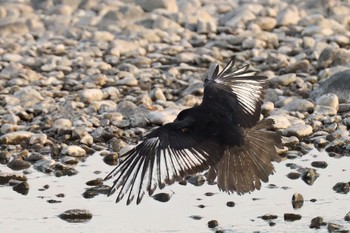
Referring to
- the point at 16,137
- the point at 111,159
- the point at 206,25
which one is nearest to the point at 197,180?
the point at 111,159

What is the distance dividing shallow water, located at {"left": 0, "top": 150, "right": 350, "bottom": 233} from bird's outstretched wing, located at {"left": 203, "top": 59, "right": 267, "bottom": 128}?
729 mm

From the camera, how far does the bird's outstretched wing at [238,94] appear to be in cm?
790

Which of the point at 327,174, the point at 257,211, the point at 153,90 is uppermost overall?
the point at 153,90

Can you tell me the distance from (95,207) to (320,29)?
7.19 meters

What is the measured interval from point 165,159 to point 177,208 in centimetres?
95

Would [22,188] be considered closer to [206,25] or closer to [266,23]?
[206,25]

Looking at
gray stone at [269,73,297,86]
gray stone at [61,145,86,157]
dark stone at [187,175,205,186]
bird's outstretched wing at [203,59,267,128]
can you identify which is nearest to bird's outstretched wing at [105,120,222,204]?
bird's outstretched wing at [203,59,267,128]

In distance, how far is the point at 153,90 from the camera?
1162cm

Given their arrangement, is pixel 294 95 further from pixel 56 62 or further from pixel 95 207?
pixel 95 207

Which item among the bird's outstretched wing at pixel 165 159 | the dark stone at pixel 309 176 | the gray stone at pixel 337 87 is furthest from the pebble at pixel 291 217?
the gray stone at pixel 337 87

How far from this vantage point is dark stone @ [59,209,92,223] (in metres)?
7.84

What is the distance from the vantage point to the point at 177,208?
8078 mm

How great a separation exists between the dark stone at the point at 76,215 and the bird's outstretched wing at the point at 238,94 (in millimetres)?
1257

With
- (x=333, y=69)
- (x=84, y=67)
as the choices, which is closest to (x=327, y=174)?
(x=333, y=69)
